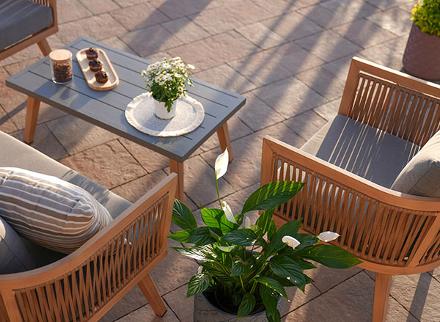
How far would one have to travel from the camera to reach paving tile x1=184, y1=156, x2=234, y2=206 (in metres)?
3.22

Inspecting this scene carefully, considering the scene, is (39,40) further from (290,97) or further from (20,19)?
(290,97)

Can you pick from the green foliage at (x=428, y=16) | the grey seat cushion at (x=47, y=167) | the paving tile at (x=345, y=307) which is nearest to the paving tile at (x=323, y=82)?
the green foliage at (x=428, y=16)

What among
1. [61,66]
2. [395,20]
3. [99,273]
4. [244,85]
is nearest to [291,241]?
[99,273]

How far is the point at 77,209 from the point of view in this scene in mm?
1856

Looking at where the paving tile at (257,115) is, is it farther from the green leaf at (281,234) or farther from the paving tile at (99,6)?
the green leaf at (281,234)

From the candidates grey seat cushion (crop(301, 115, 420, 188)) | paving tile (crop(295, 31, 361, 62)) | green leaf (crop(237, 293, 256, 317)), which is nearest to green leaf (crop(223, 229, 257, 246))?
green leaf (crop(237, 293, 256, 317))

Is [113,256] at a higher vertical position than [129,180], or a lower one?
higher

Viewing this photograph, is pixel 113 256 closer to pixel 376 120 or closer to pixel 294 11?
pixel 376 120

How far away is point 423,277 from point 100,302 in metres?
1.63

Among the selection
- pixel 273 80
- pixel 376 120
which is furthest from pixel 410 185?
pixel 273 80

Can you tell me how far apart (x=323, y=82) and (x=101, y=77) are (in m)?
1.78

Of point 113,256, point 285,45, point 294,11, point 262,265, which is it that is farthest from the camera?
point 294,11

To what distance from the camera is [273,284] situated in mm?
1890

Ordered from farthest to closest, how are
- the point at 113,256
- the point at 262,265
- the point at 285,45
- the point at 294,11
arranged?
the point at 294,11, the point at 285,45, the point at 113,256, the point at 262,265
